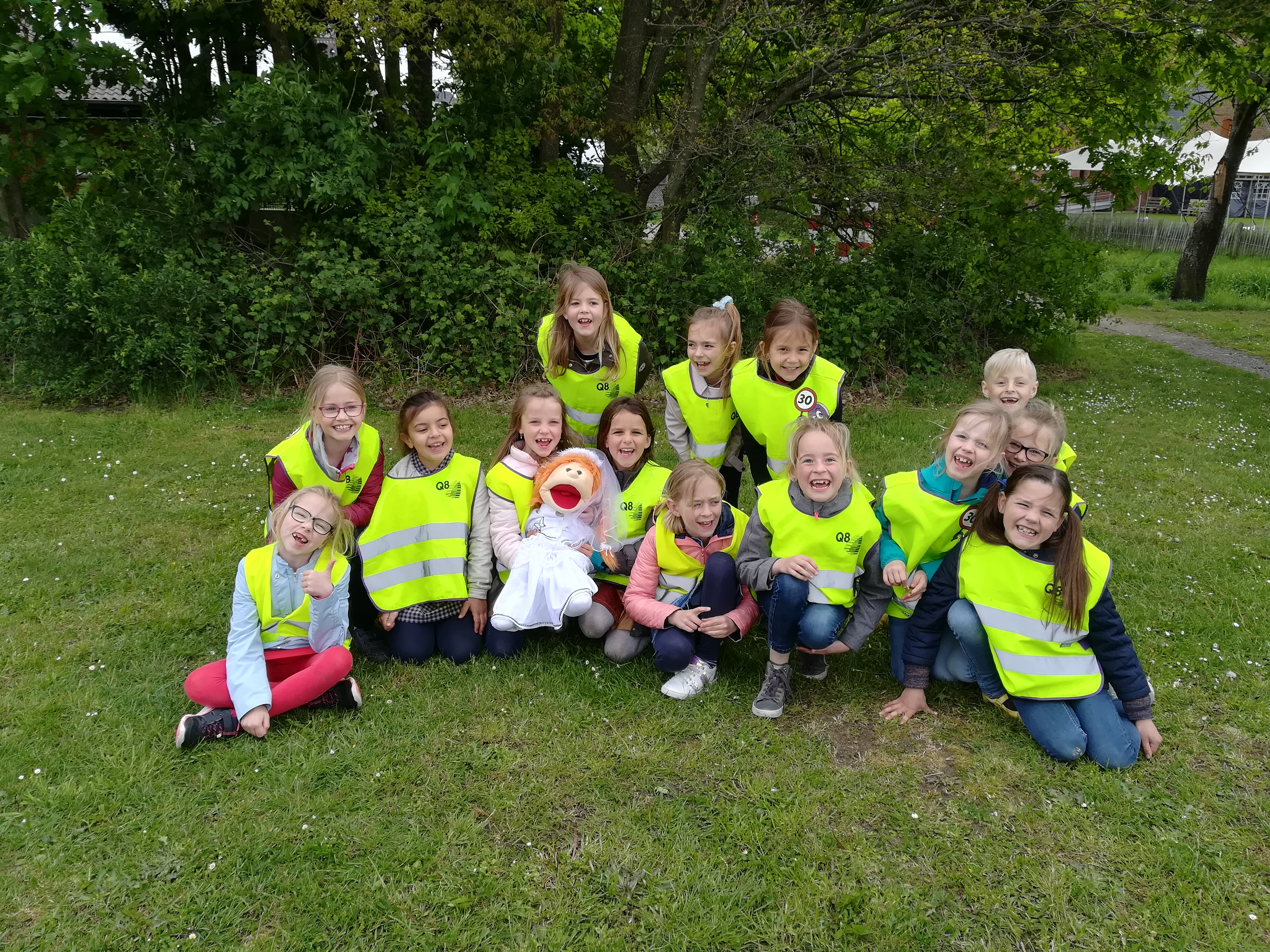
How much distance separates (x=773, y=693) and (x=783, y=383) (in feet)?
5.24

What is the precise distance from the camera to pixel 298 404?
8.68 metres

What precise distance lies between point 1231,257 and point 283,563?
28259mm

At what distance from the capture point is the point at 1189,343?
47.5 feet

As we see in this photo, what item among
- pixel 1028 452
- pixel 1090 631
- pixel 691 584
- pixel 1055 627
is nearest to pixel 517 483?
pixel 691 584

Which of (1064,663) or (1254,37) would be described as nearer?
(1064,663)

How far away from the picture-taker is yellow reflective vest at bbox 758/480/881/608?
3721 mm

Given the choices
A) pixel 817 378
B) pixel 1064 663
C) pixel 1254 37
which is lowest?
pixel 1064 663

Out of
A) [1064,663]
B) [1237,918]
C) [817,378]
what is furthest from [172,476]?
[1237,918]

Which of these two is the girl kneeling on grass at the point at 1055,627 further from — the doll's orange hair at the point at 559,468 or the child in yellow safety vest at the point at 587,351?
the child in yellow safety vest at the point at 587,351

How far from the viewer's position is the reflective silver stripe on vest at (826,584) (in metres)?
3.74

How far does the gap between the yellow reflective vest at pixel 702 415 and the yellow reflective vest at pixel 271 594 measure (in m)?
1.99

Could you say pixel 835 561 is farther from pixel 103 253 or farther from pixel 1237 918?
pixel 103 253

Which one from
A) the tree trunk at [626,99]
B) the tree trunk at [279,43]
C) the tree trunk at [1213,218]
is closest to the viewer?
the tree trunk at [279,43]

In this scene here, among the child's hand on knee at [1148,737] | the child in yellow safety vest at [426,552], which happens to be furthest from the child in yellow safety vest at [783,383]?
the child's hand on knee at [1148,737]
